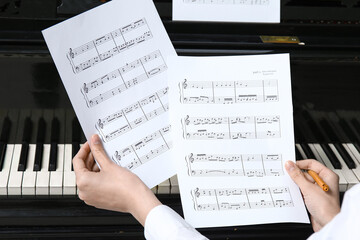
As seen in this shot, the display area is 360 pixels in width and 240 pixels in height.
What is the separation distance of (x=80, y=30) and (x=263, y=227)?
90cm

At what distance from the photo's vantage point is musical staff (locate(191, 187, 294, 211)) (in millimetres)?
1559

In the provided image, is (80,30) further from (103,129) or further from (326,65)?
(326,65)

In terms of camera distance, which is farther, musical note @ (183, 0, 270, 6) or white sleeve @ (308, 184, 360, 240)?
musical note @ (183, 0, 270, 6)

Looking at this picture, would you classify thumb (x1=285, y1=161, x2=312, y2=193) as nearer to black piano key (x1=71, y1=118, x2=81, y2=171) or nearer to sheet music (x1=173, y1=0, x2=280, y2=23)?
sheet music (x1=173, y1=0, x2=280, y2=23)

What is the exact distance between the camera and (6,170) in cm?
184

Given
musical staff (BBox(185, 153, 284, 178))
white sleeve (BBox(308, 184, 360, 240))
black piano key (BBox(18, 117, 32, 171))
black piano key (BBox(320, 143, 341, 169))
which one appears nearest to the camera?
white sleeve (BBox(308, 184, 360, 240))

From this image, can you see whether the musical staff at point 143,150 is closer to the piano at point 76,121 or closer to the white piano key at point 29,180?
the piano at point 76,121

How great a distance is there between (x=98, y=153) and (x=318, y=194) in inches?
24.6

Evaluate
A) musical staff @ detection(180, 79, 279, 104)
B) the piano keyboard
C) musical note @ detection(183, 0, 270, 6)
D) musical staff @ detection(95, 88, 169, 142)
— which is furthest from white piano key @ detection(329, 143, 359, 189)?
musical staff @ detection(95, 88, 169, 142)

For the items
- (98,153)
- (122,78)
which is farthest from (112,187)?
(122,78)

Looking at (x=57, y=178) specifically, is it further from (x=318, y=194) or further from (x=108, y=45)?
(x=318, y=194)

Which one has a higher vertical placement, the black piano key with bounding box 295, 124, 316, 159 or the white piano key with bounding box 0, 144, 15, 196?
the white piano key with bounding box 0, 144, 15, 196

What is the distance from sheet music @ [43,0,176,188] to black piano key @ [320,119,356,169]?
2.42ft

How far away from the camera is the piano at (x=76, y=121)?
1841 millimetres
